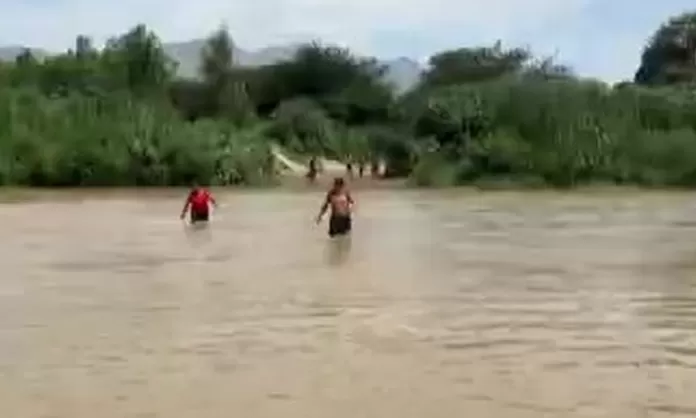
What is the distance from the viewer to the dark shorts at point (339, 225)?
24688 millimetres

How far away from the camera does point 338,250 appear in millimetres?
23438

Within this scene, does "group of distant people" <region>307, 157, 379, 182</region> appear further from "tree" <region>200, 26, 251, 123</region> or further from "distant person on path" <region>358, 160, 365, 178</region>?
"tree" <region>200, 26, 251, 123</region>

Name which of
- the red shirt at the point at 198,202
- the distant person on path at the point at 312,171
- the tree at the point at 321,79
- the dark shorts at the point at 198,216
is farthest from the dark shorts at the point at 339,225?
the tree at the point at 321,79

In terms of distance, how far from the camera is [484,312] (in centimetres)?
1541

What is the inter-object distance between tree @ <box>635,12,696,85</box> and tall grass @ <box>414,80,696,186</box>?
1080 inches

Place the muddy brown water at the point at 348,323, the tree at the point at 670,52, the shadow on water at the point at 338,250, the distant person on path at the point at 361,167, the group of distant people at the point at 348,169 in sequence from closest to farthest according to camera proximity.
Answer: the muddy brown water at the point at 348,323
the shadow on water at the point at 338,250
the group of distant people at the point at 348,169
the distant person on path at the point at 361,167
the tree at the point at 670,52

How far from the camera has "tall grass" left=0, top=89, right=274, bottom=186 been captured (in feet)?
172

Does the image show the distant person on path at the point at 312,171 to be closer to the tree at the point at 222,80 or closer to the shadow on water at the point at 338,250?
the tree at the point at 222,80

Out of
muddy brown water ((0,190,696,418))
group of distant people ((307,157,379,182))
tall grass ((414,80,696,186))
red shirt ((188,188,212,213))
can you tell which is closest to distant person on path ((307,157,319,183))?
group of distant people ((307,157,379,182))

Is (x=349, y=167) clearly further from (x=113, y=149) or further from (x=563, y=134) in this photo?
(x=113, y=149)

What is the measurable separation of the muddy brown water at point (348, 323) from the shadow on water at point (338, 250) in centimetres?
6

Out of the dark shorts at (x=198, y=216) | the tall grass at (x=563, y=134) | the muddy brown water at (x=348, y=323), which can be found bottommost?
the muddy brown water at (x=348, y=323)

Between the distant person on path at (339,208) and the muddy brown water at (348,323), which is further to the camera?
the distant person on path at (339,208)

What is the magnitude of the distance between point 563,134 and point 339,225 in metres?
29.2
